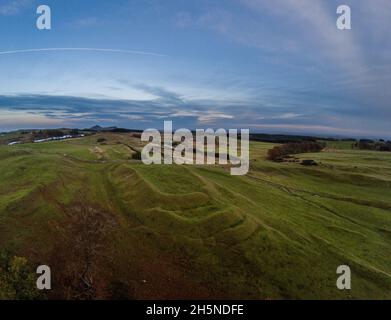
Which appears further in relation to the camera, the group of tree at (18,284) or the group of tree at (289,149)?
the group of tree at (289,149)

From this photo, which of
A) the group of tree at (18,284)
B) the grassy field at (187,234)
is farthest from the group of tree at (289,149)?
the group of tree at (18,284)

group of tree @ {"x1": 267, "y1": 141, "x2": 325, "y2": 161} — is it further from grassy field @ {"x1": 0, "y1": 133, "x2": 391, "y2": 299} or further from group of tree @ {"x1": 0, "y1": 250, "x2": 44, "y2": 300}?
group of tree @ {"x1": 0, "y1": 250, "x2": 44, "y2": 300}

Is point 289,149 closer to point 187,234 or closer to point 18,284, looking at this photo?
point 187,234

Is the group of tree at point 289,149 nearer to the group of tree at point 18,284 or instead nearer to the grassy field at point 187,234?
the grassy field at point 187,234

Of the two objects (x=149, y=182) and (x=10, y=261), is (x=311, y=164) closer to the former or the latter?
(x=149, y=182)

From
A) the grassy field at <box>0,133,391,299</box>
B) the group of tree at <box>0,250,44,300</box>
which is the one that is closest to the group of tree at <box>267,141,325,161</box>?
the grassy field at <box>0,133,391,299</box>
